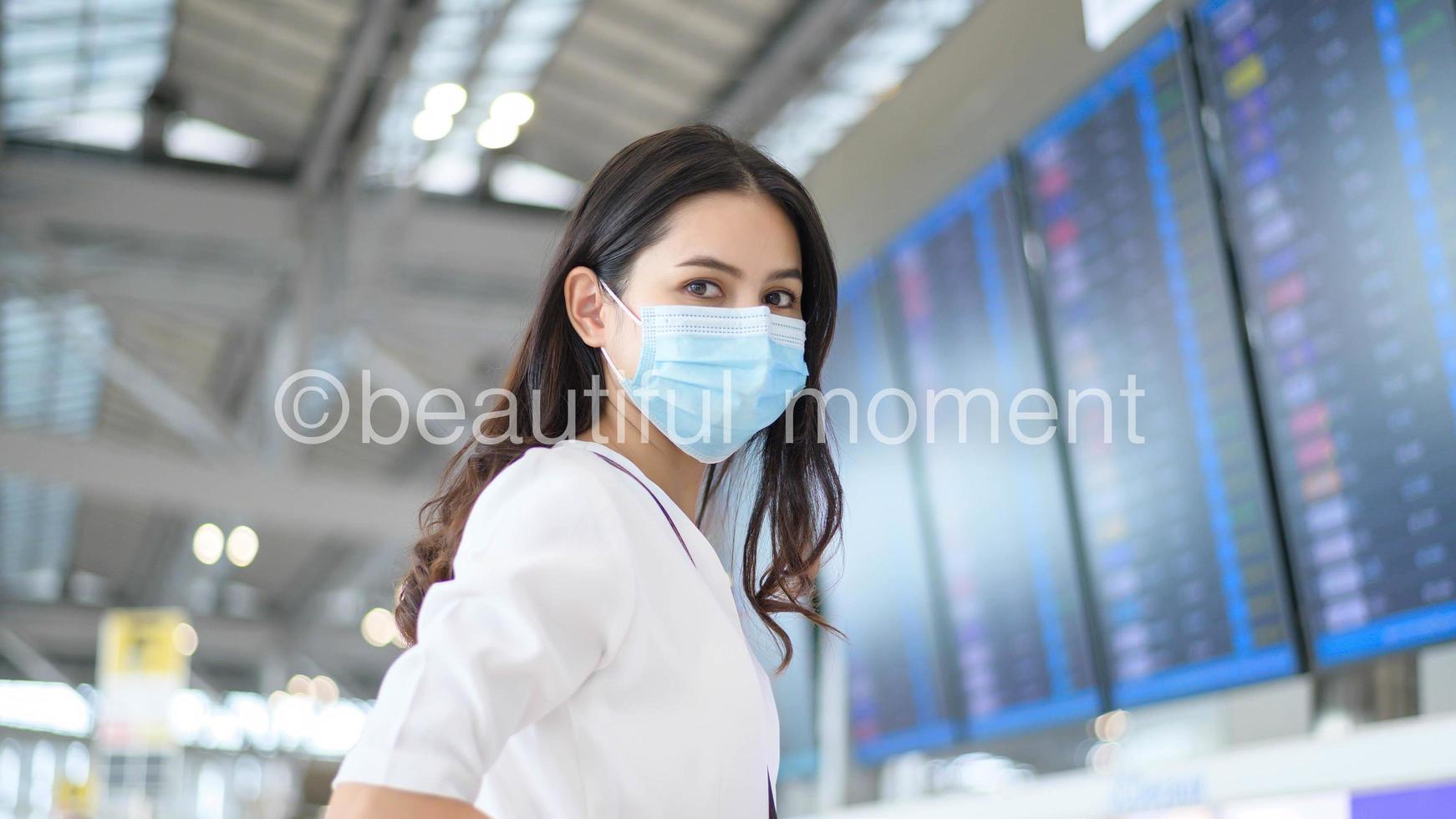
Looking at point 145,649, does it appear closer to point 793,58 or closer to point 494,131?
point 494,131

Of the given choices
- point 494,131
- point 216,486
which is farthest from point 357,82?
point 216,486

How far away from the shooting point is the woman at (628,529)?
1.06m

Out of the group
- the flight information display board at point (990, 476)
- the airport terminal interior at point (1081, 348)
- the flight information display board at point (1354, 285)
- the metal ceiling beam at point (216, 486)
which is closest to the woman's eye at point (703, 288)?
the airport terminal interior at point (1081, 348)

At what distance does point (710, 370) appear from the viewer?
5.08 feet

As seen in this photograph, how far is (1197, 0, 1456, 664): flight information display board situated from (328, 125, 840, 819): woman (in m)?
1.44

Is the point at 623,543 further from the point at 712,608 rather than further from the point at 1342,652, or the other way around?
the point at 1342,652

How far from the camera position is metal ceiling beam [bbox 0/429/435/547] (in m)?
12.1

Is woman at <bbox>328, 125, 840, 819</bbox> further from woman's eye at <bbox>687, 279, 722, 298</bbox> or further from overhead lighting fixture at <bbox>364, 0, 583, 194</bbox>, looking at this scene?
overhead lighting fixture at <bbox>364, 0, 583, 194</bbox>

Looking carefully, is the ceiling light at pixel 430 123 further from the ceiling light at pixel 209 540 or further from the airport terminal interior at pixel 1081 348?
the ceiling light at pixel 209 540

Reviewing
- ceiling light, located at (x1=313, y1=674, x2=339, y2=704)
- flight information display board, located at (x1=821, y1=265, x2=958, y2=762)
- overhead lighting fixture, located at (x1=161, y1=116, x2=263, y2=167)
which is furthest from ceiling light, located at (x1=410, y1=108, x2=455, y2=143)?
ceiling light, located at (x1=313, y1=674, x2=339, y2=704)

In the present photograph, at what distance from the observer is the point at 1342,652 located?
9.50 ft

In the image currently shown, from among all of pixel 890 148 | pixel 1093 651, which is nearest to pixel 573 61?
pixel 890 148

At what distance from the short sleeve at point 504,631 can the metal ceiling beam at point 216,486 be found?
11.8 meters

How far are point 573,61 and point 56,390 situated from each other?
10.2 m
